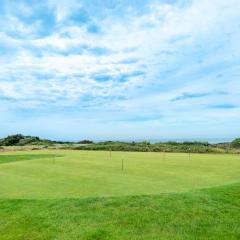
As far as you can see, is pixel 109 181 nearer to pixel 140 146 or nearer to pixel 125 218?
pixel 125 218

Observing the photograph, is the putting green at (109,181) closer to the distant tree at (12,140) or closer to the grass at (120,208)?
the grass at (120,208)

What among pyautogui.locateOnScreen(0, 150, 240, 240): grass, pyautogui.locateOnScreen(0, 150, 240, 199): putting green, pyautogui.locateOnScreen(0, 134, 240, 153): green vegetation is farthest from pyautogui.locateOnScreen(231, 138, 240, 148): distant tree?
pyautogui.locateOnScreen(0, 150, 240, 240): grass

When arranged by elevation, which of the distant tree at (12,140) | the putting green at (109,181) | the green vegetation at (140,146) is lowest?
the putting green at (109,181)

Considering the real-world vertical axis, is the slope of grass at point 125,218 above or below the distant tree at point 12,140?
below

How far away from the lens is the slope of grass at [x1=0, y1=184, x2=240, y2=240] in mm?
7582

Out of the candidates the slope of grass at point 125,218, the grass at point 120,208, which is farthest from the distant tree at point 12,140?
the slope of grass at point 125,218

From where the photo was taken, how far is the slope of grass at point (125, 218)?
299 inches

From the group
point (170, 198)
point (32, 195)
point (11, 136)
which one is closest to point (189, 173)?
point (170, 198)

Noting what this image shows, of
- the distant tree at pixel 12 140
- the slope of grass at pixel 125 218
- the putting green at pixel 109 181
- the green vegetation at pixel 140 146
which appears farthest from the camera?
the distant tree at pixel 12 140

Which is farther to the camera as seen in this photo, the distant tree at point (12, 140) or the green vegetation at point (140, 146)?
the distant tree at point (12, 140)

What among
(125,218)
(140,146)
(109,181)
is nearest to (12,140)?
(140,146)

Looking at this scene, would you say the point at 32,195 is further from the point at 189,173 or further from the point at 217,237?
the point at 189,173

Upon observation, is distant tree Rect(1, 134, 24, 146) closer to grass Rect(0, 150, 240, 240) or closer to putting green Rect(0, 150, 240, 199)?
putting green Rect(0, 150, 240, 199)

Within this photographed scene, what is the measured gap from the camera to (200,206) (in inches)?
350
